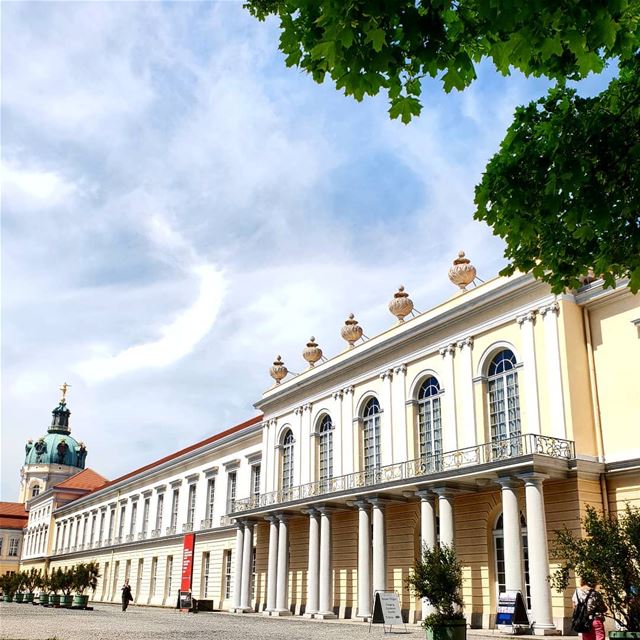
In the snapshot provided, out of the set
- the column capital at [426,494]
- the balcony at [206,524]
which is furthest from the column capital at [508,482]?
the balcony at [206,524]

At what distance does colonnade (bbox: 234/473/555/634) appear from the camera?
18250 mm

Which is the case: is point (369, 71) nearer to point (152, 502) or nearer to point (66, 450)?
point (152, 502)

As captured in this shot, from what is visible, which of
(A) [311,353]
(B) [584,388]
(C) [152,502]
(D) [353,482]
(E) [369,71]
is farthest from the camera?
(C) [152,502]

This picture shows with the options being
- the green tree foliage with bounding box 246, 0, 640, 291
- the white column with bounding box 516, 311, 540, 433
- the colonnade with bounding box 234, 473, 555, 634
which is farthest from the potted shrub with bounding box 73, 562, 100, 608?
the green tree foliage with bounding box 246, 0, 640, 291

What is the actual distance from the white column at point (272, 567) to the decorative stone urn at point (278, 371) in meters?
6.81

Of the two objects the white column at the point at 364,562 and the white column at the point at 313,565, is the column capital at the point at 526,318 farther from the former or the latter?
the white column at the point at 313,565

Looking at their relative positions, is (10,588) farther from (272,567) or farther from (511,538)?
(511,538)

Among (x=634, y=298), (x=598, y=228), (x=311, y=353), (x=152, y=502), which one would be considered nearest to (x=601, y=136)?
(x=598, y=228)

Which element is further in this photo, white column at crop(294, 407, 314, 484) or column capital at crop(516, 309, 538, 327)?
white column at crop(294, 407, 314, 484)

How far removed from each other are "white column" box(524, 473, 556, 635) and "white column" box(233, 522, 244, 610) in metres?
17.3

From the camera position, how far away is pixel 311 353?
32.0m

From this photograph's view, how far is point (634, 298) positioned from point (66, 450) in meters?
→ 80.0

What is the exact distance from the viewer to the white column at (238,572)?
32.3m

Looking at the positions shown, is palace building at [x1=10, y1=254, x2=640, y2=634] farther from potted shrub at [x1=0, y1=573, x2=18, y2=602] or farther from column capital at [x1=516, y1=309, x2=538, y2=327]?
potted shrub at [x1=0, y1=573, x2=18, y2=602]
